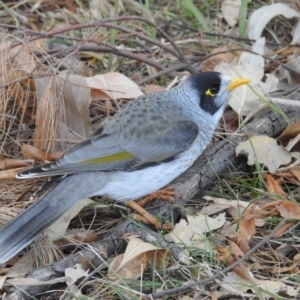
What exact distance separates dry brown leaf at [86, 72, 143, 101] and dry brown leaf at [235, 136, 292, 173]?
1.11m

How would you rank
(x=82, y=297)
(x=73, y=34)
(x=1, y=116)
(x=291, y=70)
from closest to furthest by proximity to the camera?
(x=82, y=297), (x=1, y=116), (x=291, y=70), (x=73, y=34)

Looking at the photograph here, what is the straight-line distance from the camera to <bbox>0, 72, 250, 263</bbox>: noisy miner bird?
448 centimetres

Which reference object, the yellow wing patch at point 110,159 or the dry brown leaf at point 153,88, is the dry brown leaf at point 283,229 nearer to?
the yellow wing patch at point 110,159

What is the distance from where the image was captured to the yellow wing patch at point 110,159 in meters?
4.65

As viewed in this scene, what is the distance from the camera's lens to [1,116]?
5500 millimetres

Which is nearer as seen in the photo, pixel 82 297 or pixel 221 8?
pixel 82 297

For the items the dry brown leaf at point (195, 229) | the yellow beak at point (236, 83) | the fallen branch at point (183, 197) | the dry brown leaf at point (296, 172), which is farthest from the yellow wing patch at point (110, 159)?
the dry brown leaf at point (296, 172)

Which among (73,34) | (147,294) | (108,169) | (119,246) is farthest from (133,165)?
(73,34)

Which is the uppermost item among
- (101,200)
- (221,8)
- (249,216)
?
(221,8)

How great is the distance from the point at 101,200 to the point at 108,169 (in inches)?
15.4

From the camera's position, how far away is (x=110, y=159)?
4707 mm

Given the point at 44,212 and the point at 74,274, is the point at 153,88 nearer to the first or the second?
the point at 44,212

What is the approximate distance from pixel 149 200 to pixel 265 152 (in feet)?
3.01

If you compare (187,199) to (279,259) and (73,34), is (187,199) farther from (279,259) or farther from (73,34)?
(73,34)
